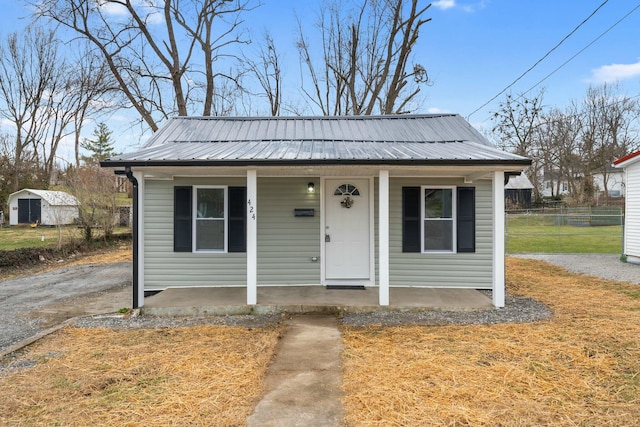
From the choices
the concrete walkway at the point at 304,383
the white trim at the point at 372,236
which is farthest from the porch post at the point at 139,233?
the white trim at the point at 372,236

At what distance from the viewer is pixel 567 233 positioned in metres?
17.4

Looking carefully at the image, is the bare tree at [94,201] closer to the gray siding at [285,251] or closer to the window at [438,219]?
the gray siding at [285,251]

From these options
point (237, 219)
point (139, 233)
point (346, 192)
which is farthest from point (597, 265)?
point (139, 233)

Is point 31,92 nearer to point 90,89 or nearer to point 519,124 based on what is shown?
point 90,89

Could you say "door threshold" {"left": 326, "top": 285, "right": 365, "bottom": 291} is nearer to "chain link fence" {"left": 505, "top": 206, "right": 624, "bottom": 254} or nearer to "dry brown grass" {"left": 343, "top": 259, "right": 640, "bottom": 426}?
"dry brown grass" {"left": 343, "top": 259, "right": 640, "bottom": 426}

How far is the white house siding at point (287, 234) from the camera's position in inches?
268

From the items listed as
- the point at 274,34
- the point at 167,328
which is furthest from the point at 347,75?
the point at 167,328

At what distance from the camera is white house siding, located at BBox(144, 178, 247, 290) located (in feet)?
22.1

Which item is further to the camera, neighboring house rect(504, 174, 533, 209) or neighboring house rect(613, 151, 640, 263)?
neighboring house rect(504, 174, 533, 209)

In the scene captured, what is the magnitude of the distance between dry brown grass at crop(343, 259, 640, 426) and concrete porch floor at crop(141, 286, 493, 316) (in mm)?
744

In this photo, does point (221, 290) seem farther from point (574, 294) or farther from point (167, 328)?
point (574, 294)

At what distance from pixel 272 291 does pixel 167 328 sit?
192 centimetres

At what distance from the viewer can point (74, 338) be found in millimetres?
4555

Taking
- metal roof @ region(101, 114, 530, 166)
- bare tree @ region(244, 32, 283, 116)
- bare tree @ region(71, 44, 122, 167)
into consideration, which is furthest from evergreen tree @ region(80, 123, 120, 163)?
metal roof @ region(101, 114, 530, 166)
